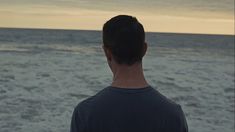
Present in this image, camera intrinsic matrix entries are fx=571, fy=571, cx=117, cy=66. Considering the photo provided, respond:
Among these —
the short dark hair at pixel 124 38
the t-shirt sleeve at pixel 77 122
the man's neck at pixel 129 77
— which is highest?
the short dark hair at pixel 124 38

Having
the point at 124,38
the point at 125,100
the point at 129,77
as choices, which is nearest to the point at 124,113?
the point at 125,100

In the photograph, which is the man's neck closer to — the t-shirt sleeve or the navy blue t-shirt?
the navy blue t-shirt

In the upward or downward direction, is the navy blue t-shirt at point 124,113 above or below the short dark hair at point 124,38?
below

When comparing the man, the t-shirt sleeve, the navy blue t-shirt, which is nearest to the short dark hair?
the man

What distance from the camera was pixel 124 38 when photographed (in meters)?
2.35

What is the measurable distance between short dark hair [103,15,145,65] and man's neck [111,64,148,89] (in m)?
0.03

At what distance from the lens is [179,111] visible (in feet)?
8.05

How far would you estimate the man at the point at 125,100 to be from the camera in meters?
2.37

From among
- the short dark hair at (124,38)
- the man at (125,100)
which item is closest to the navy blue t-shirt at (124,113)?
the man at (125,100)

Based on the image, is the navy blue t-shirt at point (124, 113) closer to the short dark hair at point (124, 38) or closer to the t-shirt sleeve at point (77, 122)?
the t-shirt sleeve at point (77, 122)

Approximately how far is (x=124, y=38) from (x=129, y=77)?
0.18 metres

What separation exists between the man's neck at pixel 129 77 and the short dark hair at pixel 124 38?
27 millimetres

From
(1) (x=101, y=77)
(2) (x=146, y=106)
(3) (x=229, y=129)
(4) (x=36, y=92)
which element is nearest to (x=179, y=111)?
(2) (x=146, y=106)

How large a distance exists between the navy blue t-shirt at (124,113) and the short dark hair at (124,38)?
14 cm
